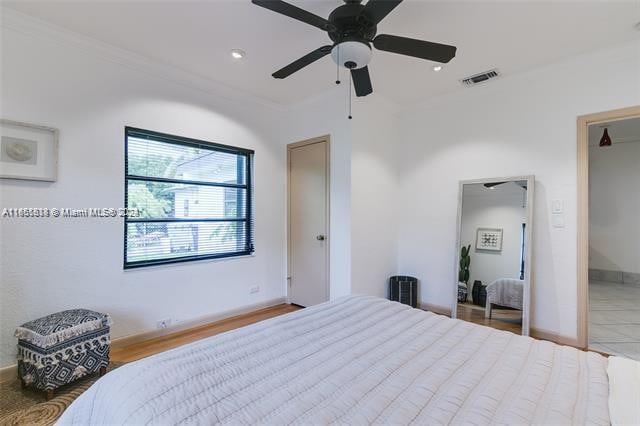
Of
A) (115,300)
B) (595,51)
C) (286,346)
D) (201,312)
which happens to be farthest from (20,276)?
(595,51)

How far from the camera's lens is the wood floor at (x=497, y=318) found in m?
3.06

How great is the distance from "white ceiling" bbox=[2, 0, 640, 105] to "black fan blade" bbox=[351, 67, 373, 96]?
0.46 meters

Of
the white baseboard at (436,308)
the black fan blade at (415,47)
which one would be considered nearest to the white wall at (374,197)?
the white baseboard at (436,308)

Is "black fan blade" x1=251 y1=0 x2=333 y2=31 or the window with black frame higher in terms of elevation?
"black fan blade" x1=251 y1=0 x2=333 y2=31

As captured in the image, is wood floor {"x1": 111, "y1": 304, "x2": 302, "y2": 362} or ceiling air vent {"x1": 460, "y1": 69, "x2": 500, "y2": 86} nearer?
wood floor {"x1": 111, "y1": 304, "x2": 302, "y2": 362}

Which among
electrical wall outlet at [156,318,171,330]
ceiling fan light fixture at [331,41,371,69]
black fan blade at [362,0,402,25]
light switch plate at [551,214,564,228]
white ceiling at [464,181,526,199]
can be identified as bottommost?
electrical wall outlet at [156,318,171,330]

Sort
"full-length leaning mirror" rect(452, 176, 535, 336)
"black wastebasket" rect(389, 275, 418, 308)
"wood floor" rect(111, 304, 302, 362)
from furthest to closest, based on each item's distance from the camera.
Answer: "black wastebasket" rect(389, 275, 418, 308) → "full-length leaning mirror" rect(452, 176, 535, 336) → "wood floor" rect(111, 304, 302, 362)

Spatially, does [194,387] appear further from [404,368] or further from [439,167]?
[439,167]

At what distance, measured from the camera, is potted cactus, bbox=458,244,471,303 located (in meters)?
3.42

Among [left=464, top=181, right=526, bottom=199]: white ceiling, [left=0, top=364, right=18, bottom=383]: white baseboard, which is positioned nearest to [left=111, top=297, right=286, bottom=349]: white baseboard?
[left=0, top=364, right=18, bottom=383]: white baseboard

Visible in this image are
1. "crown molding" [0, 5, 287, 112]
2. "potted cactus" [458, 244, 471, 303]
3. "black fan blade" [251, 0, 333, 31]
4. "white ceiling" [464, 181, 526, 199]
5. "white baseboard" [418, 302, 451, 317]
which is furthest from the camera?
"white baseboard" [418, 302, 451, 317]

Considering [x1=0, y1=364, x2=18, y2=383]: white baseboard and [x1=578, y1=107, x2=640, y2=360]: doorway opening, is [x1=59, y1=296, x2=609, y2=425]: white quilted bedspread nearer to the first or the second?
[x1=0, y1=364, x2=18, y2=383]: white baseboard

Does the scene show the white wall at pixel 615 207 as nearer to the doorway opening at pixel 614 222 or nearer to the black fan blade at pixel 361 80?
the doorway opening at pixel 614 222

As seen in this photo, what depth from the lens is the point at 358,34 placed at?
1.79 meters
